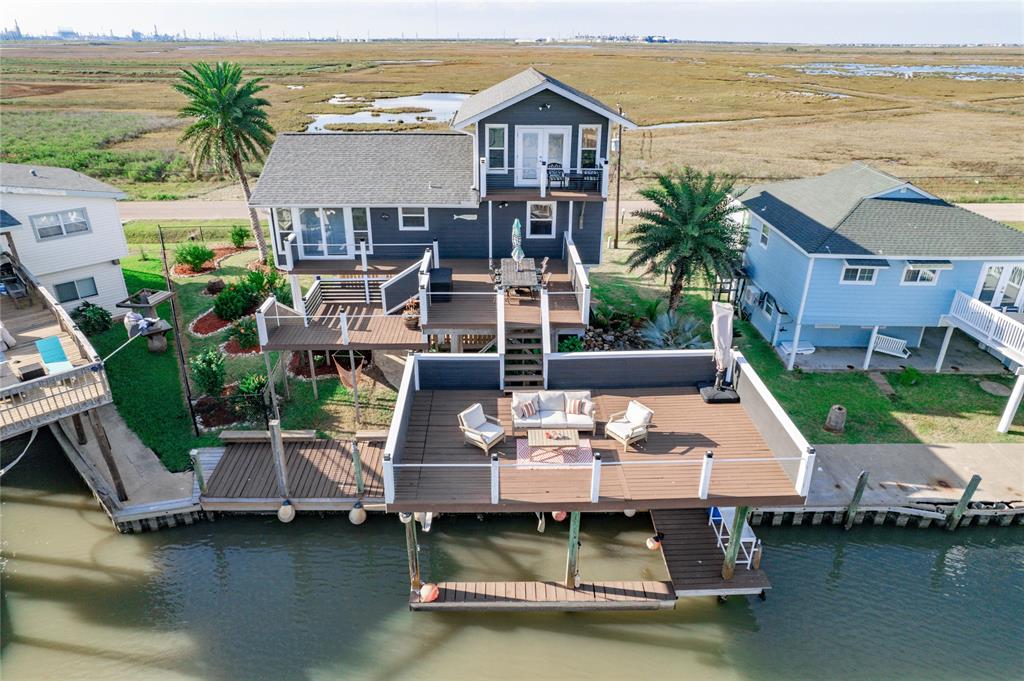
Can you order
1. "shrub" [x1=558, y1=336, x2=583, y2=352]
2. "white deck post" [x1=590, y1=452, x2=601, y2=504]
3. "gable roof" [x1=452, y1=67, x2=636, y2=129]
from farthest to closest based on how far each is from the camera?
"gable roof" [x1=452, y1=67, x2=636, y2=129] < "shrub" [x1=558, y1=336, x2=583, y2=352] < "white deck post" [x1=590, y1=452, x2=601, y2=504]

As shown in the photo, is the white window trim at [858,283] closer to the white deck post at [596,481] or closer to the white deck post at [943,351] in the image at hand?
the white deck post at [943,351]

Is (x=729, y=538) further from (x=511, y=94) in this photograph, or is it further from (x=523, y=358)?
(x=511, y=94)

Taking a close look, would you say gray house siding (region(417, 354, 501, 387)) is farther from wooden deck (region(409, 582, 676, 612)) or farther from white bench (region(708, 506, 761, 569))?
white bench (region(708, 506, 761, 569))

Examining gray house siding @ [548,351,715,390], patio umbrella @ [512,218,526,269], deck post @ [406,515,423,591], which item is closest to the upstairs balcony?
deck post @ [406,515,423,591]

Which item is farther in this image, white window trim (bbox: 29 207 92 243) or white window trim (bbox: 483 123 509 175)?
white window trim (bbox: 29 207 92 243)

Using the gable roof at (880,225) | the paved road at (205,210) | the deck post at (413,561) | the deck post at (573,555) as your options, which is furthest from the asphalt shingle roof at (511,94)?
the paved road at (205,210)

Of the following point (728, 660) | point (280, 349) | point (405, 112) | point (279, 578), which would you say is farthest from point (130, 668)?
point (405, 112)

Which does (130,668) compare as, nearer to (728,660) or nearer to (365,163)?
(728,660)
